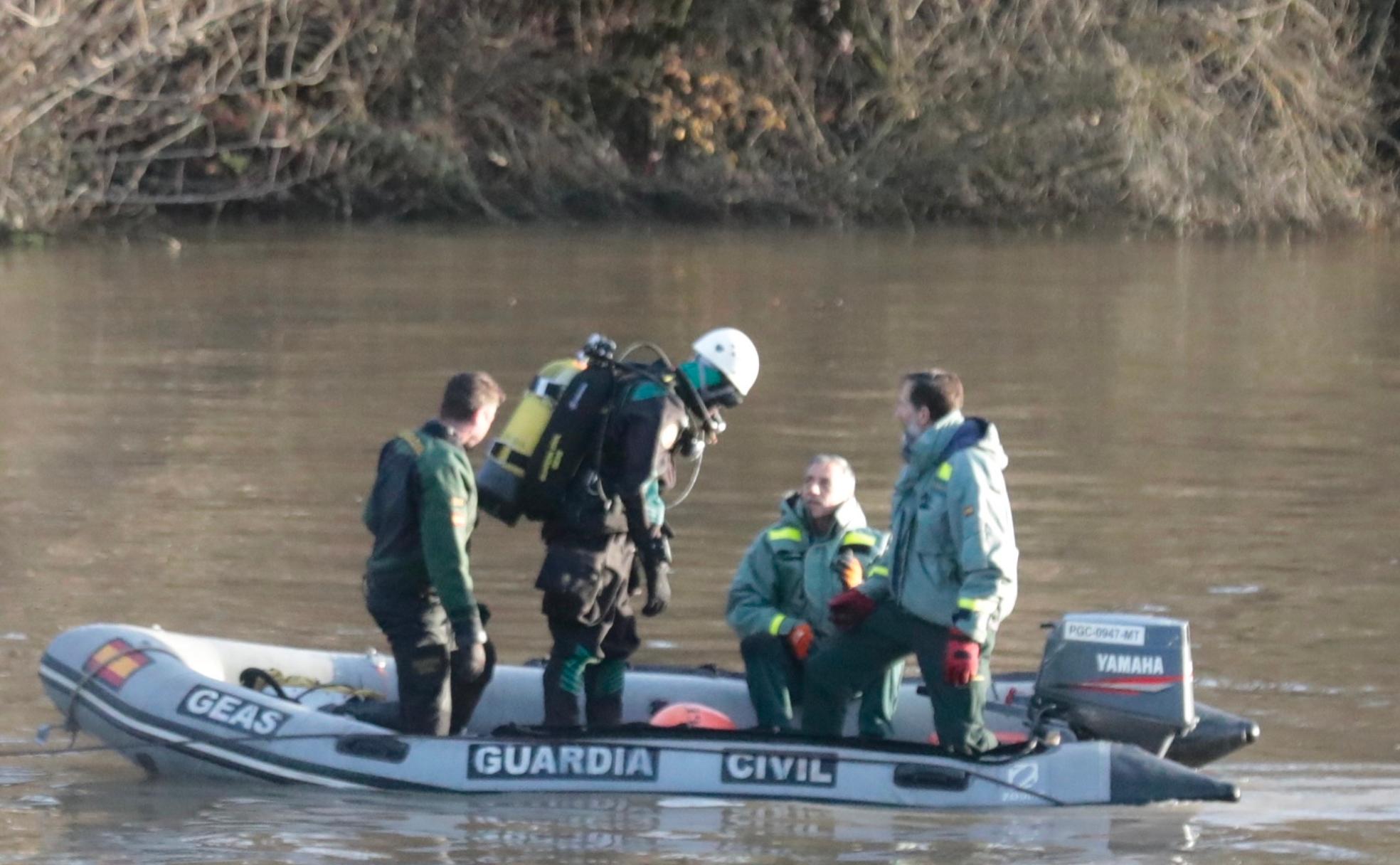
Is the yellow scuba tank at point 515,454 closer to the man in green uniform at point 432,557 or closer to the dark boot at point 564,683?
the man in green uniform at point 432,557

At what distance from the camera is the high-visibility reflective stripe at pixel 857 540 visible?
8.35 meters

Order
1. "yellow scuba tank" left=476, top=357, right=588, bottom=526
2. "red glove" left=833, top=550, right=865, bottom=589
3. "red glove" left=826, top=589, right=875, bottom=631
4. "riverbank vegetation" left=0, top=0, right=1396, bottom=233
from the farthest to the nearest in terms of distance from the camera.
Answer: "riverbank vegetation" left=0, top=0, right=1396, bottom=233, "red glove" left=833, top=550, right=865, bottom=589, "yellow scuba tank" left=476, top=357, right=588, bottom=526, "red glove" left=826, top=589, right=875, bottom=631

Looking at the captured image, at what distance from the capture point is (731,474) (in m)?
14.4

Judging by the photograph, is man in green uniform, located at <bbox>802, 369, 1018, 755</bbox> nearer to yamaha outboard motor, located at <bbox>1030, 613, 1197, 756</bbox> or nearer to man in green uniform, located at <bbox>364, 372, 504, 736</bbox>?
yamaha outboard motor, located at <bbox>1030, 613, 1197, 756</bbox>

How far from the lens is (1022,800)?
7801 mm

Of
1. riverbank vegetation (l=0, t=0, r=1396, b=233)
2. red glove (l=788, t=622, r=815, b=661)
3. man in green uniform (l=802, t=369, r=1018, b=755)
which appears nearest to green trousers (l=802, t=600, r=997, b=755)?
man in green uniform (l=802, t=369, r=1018, b=755)

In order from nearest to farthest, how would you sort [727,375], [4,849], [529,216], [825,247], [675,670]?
[4,849], [727,375], [675,670], [825,247], [529,216]

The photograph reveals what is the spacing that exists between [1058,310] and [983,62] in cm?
963

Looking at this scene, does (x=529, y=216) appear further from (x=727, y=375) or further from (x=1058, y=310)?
(x=727, y=375)

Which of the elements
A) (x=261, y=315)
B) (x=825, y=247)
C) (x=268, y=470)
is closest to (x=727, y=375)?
(x=268, y=470)

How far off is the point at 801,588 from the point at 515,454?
1132mm

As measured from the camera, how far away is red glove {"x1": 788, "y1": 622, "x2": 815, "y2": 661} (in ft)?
27.3

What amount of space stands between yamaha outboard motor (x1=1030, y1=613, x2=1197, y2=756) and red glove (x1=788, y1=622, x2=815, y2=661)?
2.63ft

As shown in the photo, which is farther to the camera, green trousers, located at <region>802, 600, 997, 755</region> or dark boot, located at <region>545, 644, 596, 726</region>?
dark boot, located at <region>545, 644, 596, 726</region>
